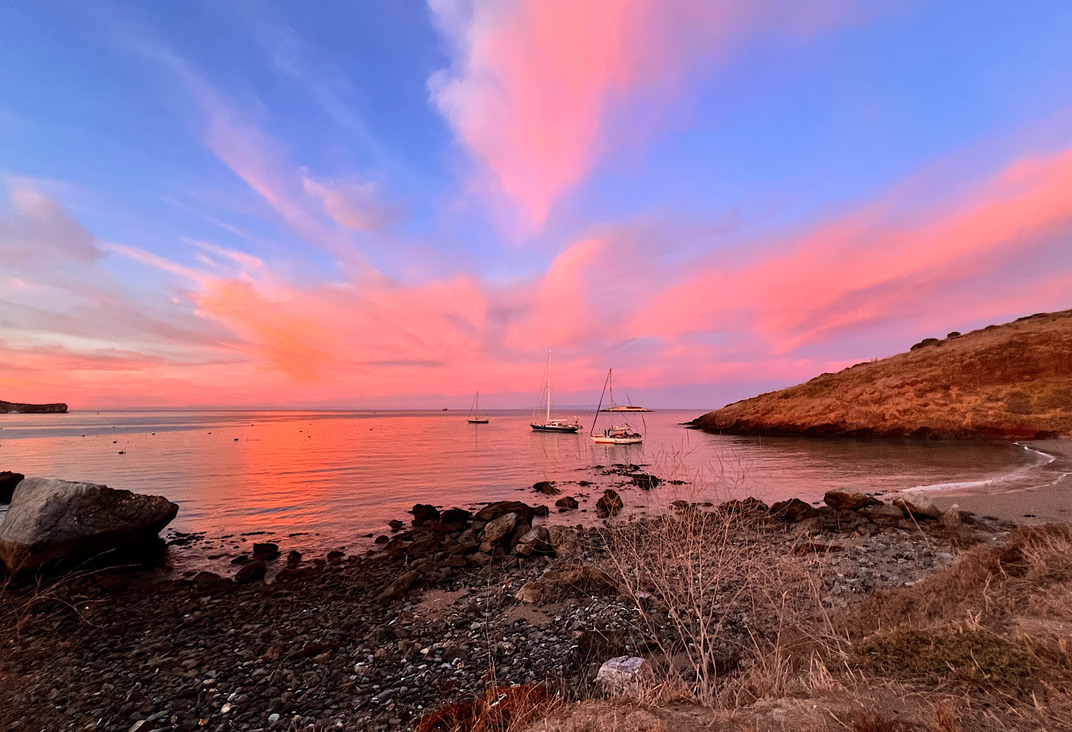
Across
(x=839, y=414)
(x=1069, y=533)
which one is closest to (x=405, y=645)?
(x=1069, y=533)

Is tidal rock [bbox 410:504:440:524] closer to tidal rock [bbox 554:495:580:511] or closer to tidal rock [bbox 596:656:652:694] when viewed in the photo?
tidal rock [bbox 554:495:580:511]

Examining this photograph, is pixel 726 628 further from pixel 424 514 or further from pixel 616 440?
pixel 616 440

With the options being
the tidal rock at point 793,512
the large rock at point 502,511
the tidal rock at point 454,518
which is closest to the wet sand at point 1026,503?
the tidal rock at point 793,512

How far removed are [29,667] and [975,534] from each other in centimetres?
2461

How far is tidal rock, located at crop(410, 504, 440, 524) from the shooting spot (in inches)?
776

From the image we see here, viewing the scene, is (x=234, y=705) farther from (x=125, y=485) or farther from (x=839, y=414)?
(x=839, y=414)

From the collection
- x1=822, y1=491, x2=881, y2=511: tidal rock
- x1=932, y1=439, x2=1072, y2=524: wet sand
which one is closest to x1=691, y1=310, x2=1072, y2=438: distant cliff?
x1=932, y1=439, x2=1072, y2=524: wet sand

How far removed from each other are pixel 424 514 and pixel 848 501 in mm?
18601

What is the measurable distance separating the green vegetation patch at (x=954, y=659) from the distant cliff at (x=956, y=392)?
66.3 m

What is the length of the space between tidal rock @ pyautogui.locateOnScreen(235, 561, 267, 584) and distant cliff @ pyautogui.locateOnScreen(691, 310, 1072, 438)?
2817 inches

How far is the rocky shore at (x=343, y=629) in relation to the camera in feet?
22.7

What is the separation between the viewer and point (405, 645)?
8.51 m

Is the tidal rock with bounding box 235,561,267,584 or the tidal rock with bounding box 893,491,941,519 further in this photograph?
the tidal rock with bounding box 893,491,941,519

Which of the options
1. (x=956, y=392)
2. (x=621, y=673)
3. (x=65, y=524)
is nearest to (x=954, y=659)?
(x=621, y=673)
